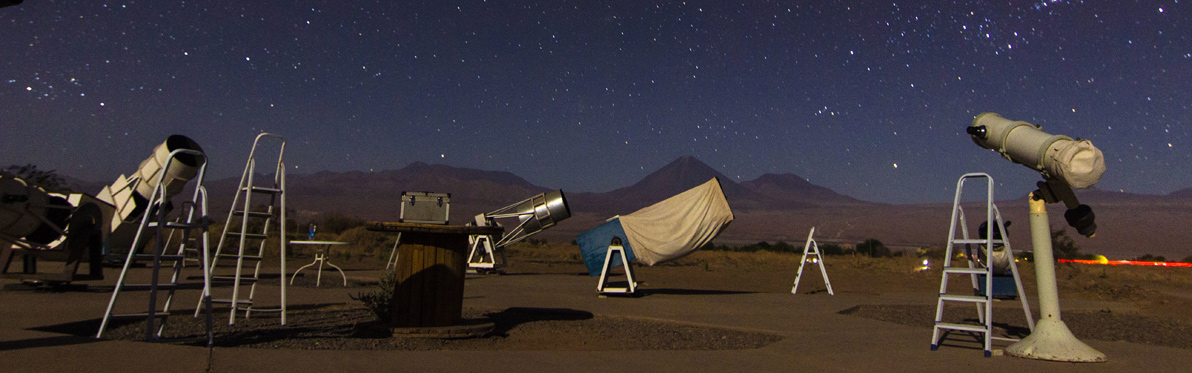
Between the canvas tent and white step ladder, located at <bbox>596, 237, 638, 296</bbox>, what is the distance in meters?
0.18

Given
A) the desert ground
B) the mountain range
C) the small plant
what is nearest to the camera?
the desert ground

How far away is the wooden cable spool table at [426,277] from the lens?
6.08 metres

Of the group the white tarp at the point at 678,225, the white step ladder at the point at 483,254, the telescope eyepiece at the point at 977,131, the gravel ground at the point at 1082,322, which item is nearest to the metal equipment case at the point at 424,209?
the telescope eyepiece at the point at 977,131

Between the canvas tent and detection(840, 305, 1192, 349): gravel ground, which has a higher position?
the canvas tent

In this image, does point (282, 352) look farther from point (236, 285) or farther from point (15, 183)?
point (15, 183)

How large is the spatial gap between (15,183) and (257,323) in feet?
9.84

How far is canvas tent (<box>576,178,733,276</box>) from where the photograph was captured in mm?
11836

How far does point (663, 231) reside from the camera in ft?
39.3

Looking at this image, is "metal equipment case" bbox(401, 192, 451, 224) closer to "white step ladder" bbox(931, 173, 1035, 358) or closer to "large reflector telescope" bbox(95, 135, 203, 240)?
"white step ladder" bbox(931, 173, 1035, 358)

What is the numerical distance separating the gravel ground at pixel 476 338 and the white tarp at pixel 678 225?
3723 millimetres

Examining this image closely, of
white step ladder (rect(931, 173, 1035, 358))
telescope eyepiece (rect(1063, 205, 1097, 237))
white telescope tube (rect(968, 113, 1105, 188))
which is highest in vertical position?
white telescope tube (rect(968, 113, 1105, 188))

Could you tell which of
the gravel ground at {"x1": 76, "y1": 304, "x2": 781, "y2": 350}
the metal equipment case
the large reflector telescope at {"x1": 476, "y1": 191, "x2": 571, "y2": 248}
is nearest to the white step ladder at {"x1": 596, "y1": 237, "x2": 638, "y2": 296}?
the gravel ground at {"x1": 76, "y1": 304, "x2": 781, "y2": 350}

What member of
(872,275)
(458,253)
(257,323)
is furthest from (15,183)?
(872,275)

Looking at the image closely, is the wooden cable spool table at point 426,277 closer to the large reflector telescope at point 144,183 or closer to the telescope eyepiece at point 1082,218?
the telescope eyepiece at point 1082,218
